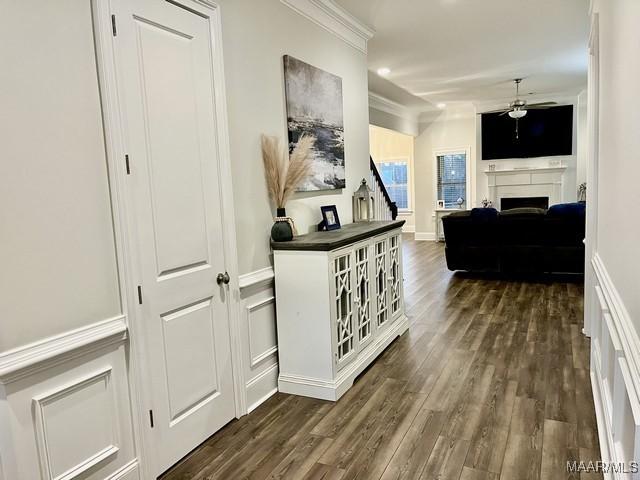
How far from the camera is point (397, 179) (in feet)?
39.4

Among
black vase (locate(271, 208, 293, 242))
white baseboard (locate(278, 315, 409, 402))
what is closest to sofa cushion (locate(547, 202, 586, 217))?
white baseboard (locate(278, 315, 409, 402))

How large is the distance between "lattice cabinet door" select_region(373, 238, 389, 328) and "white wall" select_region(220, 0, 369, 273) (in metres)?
0.56

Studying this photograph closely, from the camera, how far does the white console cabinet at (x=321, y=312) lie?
2.90 meters

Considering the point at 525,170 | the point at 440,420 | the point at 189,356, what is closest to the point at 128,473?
the point at 189,356

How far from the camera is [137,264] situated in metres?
2.08

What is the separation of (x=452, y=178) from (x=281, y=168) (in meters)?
8.12

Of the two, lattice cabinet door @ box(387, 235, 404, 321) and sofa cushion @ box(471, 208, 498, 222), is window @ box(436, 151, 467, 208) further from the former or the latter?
lattice cabinet door @ box(387, 235, 404, 321)

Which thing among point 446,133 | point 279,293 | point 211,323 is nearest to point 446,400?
point 279,293

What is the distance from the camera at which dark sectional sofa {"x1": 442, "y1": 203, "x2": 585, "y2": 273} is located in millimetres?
5785

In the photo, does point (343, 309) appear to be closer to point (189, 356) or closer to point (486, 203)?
point (189, 356)

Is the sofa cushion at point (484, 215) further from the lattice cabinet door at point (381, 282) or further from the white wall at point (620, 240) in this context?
the white wall at point (620, 240)

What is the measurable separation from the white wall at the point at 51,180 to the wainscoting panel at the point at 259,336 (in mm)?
972

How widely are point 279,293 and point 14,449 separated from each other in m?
1.67

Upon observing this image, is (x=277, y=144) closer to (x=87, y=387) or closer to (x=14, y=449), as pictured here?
(x=87, y=387)
